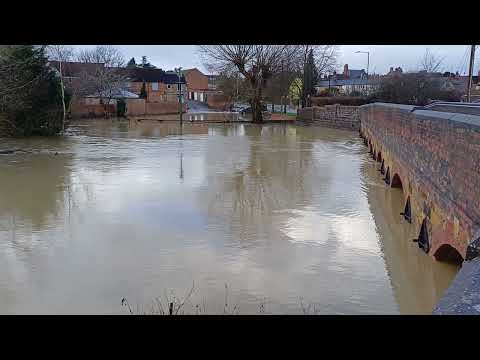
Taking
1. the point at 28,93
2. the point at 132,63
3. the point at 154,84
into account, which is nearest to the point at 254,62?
the point at 28,93

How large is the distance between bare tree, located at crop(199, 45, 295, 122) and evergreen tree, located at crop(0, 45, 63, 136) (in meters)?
15.4

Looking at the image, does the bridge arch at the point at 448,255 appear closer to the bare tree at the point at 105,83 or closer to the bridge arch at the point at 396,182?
the bridge arch at the point at 396,182

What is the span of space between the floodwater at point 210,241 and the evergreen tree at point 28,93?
710 centimetres

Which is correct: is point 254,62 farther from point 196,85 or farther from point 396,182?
point 196,85

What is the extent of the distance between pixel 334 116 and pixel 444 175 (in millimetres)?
33839

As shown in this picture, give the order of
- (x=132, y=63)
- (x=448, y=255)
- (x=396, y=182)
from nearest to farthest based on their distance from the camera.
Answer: (x=448, y=255) < (x=396, y=182) < (x=132, y=63)

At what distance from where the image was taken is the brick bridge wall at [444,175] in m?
5.04

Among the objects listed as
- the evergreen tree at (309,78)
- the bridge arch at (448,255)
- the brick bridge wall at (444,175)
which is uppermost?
the evergreen tree at (309,78)

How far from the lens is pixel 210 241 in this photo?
858 centimetres

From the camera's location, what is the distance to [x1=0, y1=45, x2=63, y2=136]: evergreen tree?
2191cm

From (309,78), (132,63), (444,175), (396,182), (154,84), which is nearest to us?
(444,175)

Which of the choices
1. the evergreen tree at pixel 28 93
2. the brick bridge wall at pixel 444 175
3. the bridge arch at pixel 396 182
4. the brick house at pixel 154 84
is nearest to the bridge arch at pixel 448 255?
the brick bridge wall at pixel 444 175
